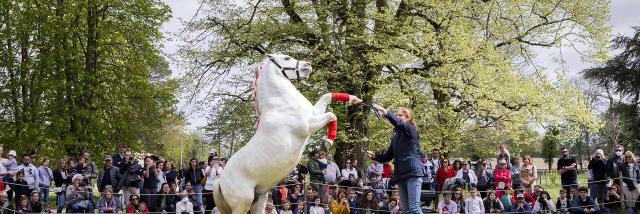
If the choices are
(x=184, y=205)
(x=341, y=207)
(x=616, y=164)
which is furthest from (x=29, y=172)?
(x=616, y=164)

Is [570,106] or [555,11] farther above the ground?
[555,11]

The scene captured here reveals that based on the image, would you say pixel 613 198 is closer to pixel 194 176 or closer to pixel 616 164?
pixel 616 164

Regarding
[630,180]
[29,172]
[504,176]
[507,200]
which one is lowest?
[507,200]

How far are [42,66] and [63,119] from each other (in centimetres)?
192

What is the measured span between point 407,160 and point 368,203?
19.5 ft

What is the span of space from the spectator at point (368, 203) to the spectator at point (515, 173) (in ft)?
9.32

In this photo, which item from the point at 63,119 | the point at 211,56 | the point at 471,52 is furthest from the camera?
the point at 63,119

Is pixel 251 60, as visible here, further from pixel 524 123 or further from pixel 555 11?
pixel 555 11

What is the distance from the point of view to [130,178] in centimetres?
1263

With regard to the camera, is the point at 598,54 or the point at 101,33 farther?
the point at 101,33

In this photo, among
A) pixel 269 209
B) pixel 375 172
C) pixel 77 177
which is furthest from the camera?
pixel 375 172

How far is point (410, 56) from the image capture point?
18.1 metres

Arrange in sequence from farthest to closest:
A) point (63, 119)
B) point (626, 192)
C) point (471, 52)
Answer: point (63, 119), point (471, 52), point (626, 192)

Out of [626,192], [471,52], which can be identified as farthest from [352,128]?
[626,192]
